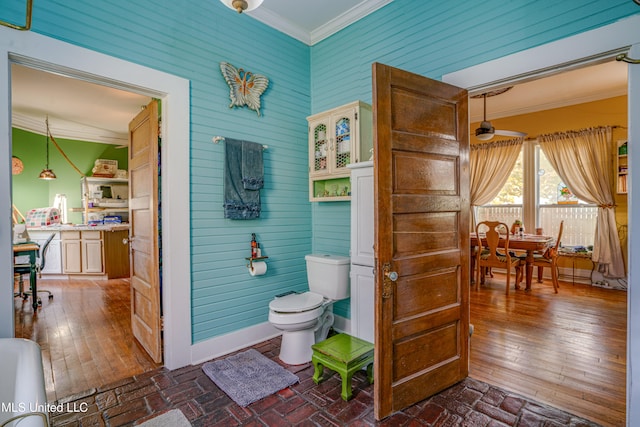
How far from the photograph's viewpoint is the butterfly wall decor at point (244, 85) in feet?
9.47

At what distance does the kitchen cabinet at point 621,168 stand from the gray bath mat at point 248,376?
5.74 m

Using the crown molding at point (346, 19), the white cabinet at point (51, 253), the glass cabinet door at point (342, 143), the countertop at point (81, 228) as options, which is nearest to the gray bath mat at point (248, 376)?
the glass cabinet door at point (342, 143)

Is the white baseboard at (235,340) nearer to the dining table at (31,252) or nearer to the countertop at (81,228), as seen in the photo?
the dining table at (31,252)

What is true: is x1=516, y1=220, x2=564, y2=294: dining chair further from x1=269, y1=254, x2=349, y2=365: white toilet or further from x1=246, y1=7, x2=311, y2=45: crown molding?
x1=246, y1=7, x2=311, y2=45: crown molding

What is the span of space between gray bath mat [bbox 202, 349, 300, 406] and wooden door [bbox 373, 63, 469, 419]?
812 millimetres

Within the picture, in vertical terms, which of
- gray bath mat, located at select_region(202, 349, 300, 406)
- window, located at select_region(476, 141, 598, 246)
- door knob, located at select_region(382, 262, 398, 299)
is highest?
window, located at select_region(476, 141, 598, 246)

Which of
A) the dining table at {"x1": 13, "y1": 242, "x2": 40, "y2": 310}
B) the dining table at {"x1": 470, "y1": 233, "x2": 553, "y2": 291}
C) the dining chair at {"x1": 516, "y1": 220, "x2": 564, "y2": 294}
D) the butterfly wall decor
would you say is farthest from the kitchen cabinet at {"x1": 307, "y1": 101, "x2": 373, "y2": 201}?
the dining chair at {"x1": 516, "y1": 220, "x2": 564, "y2": 294}

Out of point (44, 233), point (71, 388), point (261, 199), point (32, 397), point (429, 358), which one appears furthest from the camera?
point (44, 233)

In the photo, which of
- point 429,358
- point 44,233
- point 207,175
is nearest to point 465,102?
point 429,358

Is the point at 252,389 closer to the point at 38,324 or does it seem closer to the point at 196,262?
the point at 196,262

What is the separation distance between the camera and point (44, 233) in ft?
19.1

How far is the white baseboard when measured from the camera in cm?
272

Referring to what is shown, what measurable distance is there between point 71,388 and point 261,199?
6.87 feet

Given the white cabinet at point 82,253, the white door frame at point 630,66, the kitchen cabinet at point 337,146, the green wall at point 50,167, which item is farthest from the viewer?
the green wall at point 50,167
